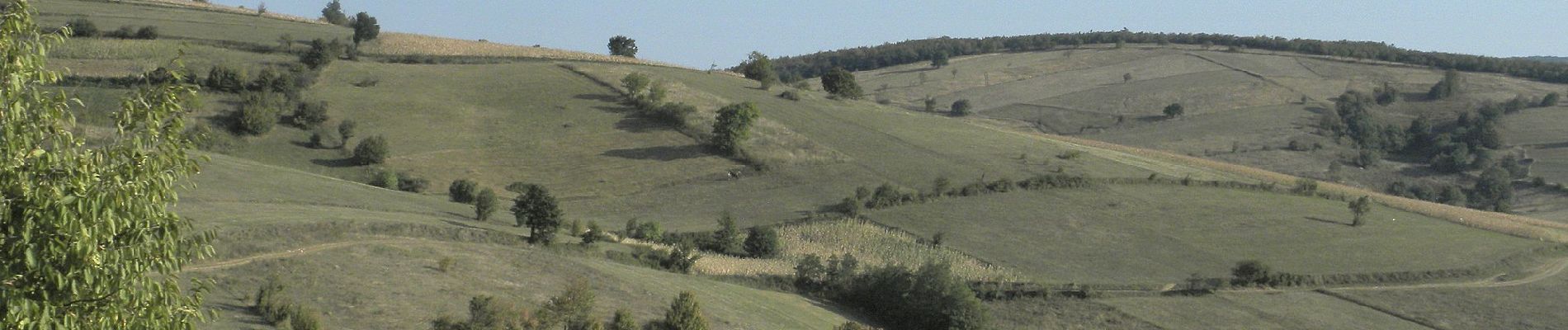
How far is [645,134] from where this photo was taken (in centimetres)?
8900

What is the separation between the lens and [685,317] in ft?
126

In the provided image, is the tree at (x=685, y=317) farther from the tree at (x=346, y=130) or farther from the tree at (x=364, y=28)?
the tree at (x=364, y=28)

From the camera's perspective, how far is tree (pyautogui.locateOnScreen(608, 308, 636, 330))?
36250 mm

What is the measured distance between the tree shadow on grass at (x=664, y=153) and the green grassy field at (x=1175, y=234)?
15883 millimetres

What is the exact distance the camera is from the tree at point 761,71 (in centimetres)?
11006

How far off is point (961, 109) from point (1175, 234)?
74833 millimetres

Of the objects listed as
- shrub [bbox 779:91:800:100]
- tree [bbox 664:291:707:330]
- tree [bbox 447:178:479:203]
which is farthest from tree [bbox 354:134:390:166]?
tree [bbox 664:291:707:330]

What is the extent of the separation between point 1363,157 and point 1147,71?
38.7 metres

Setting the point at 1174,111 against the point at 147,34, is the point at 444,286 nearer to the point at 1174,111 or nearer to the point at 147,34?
the point at 147,34

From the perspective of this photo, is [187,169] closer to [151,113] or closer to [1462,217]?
[151,113]

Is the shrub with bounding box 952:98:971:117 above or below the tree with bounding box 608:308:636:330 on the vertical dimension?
below

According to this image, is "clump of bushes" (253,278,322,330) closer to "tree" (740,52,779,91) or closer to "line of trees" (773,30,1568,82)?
"tree" (740,52,779,91)

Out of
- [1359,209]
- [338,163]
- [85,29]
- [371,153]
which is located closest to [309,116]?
[338,163]

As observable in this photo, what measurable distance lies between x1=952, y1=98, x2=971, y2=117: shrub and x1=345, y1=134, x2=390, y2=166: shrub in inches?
3186
